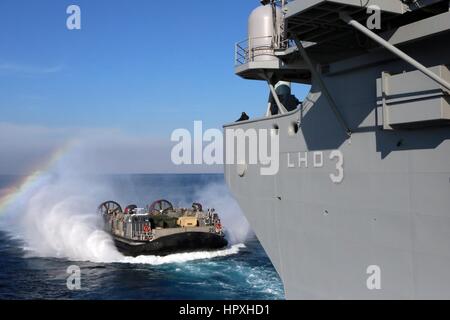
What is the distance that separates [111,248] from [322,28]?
1346 inches

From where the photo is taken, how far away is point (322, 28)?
28.2 feet

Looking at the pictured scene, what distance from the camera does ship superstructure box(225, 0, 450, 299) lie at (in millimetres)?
7238

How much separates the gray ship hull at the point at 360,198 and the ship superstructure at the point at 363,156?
0.02 m

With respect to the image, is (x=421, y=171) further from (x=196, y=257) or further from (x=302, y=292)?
(x=196, y=257)

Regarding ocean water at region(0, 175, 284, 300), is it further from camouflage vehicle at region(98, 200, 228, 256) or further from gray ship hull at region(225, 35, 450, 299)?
gray ship hull at region(225, 35, 450, 299)

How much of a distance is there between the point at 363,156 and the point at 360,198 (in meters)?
0.84

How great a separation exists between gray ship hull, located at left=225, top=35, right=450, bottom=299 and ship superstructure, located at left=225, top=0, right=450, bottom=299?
0.9 inches

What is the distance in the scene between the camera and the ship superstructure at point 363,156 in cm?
724
